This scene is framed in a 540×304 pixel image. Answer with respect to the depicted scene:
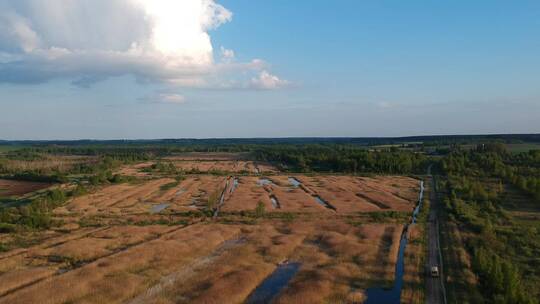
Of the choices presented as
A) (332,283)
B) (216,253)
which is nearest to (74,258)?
(216,253)

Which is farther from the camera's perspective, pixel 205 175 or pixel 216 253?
pixel 205 175

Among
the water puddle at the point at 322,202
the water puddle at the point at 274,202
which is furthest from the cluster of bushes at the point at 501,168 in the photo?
the water puddle at the point at 274,202

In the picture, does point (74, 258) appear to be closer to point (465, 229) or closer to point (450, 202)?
point (465, 229)

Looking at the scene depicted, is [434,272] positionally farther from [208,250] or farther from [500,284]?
[208,250]

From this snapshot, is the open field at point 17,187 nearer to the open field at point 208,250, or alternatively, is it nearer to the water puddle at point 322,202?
the open field at point 208,250

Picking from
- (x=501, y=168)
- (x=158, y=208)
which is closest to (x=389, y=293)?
(x=158, y=208)

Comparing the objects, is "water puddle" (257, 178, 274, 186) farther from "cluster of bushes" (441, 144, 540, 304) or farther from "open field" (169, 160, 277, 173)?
"cluster of bushes" (441, 144, 540, 304)

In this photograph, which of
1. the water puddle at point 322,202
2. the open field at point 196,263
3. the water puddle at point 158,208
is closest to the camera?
the open field at point 196,263
